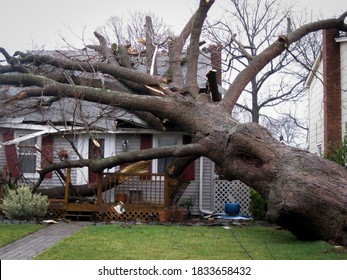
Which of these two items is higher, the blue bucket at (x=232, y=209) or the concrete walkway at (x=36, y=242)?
the blue bucket at (x=232, y=209)

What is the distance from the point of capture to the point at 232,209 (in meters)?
14.1

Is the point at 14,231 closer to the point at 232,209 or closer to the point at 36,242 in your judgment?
the point at 36,242

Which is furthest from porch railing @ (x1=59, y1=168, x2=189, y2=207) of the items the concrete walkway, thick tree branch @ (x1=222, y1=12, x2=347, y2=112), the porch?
thick tree branch @ (x1=222, y1=12, x2=347, y2=112)

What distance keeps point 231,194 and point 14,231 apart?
24.6ft

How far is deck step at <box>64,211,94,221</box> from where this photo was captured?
12.4 metres

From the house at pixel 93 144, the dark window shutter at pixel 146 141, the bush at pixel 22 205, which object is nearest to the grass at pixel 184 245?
the bush at pixel 22 205

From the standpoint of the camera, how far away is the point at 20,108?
1421cm

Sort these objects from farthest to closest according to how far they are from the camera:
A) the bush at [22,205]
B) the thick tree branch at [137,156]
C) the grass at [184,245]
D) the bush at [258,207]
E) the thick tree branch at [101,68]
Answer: the thick tree branch at [101,68], the bush at [258,207], the bush at [22,205], the thick tree branch at [137,156], the grass at [184,245]

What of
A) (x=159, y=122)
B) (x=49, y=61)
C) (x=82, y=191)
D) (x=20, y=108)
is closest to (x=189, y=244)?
(x=82, y=191)

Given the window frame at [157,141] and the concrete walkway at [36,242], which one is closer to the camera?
the concrete walkway at [36,242]

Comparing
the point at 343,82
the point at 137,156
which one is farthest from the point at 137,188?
the point at 343,82

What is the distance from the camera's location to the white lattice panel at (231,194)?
15203 millimetres

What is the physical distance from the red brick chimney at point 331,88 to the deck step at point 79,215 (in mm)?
7940

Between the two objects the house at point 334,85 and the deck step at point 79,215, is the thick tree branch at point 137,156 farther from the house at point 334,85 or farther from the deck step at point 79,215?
the house at point 334,85
